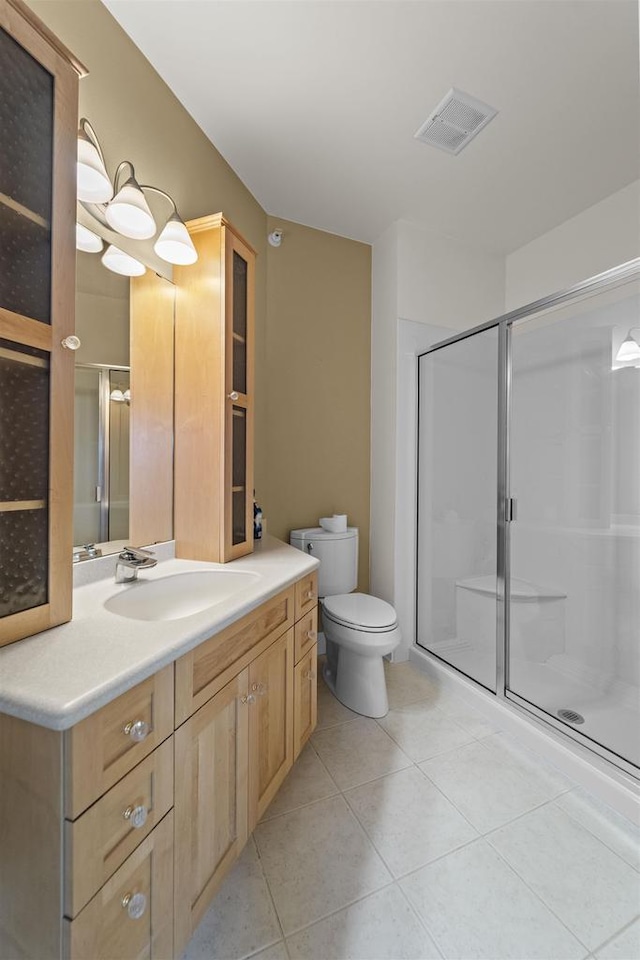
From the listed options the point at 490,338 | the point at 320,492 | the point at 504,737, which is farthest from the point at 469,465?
the point at 504,737

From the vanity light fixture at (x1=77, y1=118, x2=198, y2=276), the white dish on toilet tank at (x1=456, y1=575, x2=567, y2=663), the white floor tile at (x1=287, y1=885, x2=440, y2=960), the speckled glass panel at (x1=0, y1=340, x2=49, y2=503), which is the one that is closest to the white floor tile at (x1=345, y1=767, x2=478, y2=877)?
the white floor tile at (x1=287, y1=885, x2=440, y2=960)

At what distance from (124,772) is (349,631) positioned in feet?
4.29

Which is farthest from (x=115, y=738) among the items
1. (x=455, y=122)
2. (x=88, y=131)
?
(x=455, y=122)

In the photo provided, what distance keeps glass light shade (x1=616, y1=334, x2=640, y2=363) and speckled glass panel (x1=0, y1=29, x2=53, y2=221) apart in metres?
2.00

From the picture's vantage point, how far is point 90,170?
3.81 ft

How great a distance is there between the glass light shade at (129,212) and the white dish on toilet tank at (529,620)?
211cm

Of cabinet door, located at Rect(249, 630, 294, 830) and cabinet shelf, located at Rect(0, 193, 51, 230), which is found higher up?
cabinet shelf, located at Rect(0, 193, 51, 230)

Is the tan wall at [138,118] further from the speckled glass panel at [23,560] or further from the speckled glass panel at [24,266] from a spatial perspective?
the speckled glass panel at [23,560]

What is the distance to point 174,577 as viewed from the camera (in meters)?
1.43

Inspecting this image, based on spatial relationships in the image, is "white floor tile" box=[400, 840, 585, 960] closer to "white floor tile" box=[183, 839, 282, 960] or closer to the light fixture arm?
"white floor tile" box=[183, 839, 282, 960]

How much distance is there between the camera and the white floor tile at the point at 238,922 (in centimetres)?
103

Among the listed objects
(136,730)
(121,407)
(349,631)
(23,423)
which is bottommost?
(349,631)

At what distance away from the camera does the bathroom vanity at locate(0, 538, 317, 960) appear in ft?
2.21

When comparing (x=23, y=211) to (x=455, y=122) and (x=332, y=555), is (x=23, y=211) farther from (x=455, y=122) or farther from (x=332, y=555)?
(x=332, y=555)
